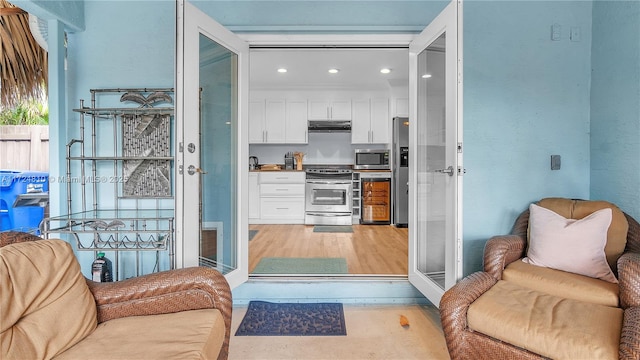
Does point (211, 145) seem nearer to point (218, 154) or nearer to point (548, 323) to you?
point (218, 154)

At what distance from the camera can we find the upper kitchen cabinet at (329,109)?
586 cm

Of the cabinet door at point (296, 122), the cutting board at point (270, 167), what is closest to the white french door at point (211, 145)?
the cutting board at point (270, 167)

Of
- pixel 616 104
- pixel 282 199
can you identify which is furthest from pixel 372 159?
pixel 616 104

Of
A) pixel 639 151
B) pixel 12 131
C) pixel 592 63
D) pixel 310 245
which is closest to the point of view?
pixel 639 151

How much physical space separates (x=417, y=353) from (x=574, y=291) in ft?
2.74

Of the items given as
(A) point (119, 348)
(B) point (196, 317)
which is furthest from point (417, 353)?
(A) point (119, 348)

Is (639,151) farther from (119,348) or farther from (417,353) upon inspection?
(119,348)

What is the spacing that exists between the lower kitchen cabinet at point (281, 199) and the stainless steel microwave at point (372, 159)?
3.61 ft

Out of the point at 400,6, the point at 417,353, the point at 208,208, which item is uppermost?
the point at 400,6

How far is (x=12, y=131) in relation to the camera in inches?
143

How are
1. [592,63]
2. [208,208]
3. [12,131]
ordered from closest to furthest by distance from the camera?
[208,208] < [592,63] < [12,131]

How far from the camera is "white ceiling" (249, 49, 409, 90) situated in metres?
4.16

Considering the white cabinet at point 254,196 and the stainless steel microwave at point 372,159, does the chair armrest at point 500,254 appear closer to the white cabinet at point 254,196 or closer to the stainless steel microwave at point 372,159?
the stainless steel microwave at point 372,159

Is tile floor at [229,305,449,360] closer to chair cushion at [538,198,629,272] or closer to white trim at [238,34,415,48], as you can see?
chair cushion at [538,198,629,272]
